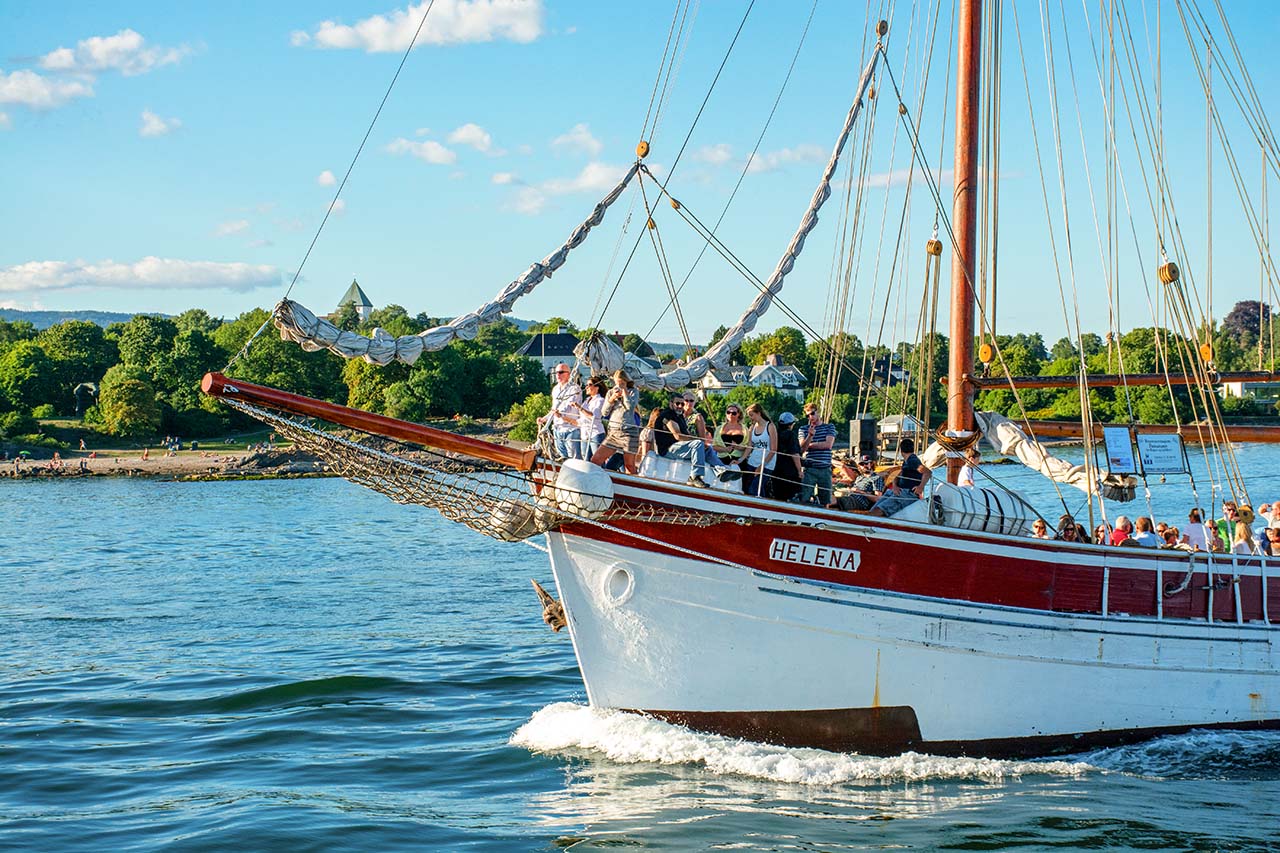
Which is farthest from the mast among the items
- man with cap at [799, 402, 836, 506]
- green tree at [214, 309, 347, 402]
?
green tree at [214, 309, 347, 402]

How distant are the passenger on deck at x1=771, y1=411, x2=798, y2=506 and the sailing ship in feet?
1.76

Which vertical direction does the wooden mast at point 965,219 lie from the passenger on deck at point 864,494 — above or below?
above

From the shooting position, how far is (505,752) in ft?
47.3

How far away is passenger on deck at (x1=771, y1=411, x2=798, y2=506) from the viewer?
41.0 ft

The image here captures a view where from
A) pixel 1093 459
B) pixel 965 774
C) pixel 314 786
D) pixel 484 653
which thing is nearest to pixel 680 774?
pixel 965 774

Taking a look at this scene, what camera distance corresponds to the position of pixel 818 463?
1258 cm

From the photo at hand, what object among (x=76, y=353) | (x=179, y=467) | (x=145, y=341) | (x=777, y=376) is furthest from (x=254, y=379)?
(x=777, y=376)

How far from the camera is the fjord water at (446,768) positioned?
11.5 m

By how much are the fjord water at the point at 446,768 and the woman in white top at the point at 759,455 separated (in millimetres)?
2607

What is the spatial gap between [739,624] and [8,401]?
9705 cm

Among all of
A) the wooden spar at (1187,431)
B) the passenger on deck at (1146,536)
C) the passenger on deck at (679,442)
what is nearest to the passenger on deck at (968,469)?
the wooden spar at (1187,431)

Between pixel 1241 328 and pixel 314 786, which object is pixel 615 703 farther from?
pixel 1241 328

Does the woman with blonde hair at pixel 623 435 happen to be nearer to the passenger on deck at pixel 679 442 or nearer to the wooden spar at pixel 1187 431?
the passenger on deck at pixel 679 442

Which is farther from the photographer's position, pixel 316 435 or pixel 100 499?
pixel 100 499
